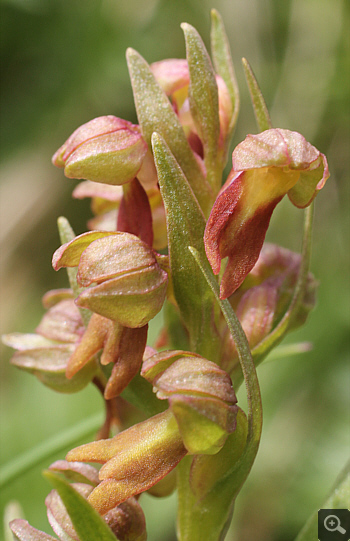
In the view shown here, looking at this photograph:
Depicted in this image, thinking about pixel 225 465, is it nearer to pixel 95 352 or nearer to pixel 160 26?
pixel 95 352

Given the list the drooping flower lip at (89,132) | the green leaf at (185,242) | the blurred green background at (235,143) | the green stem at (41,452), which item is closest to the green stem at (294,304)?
the green leaf at (185,242)

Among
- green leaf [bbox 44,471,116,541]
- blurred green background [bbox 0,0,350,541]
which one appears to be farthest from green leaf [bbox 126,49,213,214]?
blurred green background [bbox 0,0,350,541]

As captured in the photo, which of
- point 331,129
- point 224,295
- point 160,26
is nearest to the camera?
point 224,295

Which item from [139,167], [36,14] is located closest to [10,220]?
[36,14]

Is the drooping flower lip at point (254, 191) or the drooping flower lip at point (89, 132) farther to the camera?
the drooping flower lip at point (89, 132)

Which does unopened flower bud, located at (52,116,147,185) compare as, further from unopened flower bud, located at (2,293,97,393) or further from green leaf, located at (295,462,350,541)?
green leaf, located at (295,462,350,541)

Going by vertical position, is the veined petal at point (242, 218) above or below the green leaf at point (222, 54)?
below

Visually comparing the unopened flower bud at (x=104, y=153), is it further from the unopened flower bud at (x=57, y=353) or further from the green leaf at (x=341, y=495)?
the green leaf at (x=341, y=495)
